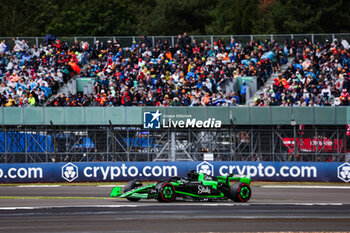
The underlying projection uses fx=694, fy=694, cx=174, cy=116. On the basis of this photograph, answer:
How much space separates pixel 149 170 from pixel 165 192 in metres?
9.46

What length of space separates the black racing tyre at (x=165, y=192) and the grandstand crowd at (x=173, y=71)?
46.6 ft

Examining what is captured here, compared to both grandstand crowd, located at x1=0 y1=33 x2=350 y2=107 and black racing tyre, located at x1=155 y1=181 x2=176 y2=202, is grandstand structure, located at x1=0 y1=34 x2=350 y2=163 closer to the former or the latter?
grandstand crowd, located at x1=0 y1=33 x2=350 y2=107

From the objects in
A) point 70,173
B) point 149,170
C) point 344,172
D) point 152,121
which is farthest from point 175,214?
point 152,121

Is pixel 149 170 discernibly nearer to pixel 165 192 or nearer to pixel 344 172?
pixel 344 172

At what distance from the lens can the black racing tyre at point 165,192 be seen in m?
19.8

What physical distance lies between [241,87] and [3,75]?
13.4 meters

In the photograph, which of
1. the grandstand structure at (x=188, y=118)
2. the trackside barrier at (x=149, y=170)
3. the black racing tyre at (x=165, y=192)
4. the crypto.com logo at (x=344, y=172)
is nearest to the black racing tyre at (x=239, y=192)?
the black racing tyre at (x=165, y=192)

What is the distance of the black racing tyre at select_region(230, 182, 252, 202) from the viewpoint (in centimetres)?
2014

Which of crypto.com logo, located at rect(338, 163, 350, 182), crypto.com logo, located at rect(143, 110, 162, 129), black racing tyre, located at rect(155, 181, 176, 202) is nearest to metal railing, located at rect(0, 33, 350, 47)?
crypto.com logo, located at rect(143, 110, 162, 129)

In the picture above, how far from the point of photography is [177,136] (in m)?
30.3

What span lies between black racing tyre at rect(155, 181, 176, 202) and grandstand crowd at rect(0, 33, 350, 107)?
46.6ft

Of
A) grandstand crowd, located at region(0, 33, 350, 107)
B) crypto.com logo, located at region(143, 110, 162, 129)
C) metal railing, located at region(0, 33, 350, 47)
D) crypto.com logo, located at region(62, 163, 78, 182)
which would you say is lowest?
crypto.com logo, located at region(62, 163, 78, 182)

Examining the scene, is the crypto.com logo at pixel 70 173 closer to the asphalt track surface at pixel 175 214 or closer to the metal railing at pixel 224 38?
the asphalt track surface at pixel 175 214

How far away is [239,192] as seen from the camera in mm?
20141
